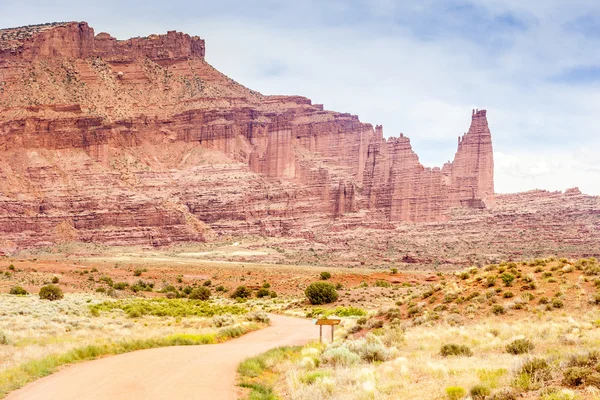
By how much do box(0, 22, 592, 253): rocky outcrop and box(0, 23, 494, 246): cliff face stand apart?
0.95ft

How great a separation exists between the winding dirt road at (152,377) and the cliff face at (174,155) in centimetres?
10412

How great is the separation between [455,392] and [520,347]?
419cm

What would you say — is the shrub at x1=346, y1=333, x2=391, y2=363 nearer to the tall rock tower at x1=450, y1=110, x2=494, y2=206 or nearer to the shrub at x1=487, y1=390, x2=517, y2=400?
the shrub at x1=487, y1=390, x2=517, y2=400

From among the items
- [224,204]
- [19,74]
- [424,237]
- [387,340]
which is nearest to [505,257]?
[424,237]

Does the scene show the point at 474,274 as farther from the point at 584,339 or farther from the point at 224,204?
the point at 224,204

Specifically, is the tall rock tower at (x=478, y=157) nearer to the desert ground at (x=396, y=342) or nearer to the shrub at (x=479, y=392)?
the desert ground at (x=396, y=342)

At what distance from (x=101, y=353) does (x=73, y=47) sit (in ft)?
467

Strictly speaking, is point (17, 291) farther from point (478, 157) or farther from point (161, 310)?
point (478, 157)

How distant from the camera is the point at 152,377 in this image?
46.9ft

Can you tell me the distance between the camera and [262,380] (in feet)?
50.1

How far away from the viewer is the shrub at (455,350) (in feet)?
48.3

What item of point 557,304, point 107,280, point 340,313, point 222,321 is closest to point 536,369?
point 557,304

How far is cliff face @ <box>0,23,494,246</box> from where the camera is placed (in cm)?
12388

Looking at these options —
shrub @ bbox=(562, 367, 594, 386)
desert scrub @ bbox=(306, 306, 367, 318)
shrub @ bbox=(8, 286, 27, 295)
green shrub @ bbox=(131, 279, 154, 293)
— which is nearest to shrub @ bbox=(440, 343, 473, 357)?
shrub @ bbox=(562, 367, 594, 386)
